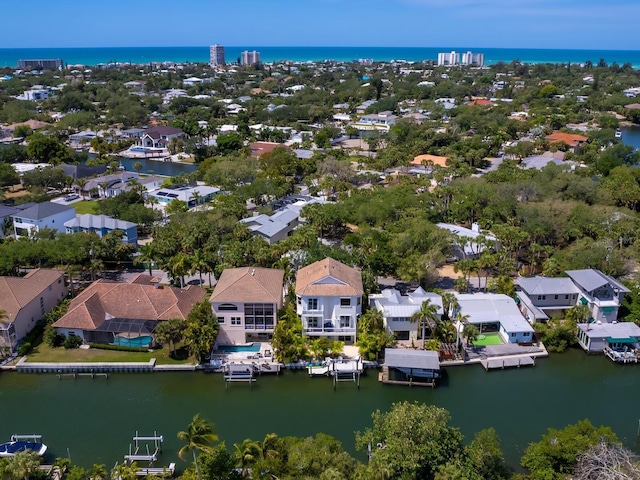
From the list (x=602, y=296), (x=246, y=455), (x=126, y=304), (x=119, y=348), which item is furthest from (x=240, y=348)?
(x=602, y=296)

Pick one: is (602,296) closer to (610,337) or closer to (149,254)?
(610,337)

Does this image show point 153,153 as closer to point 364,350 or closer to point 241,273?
point 241,273

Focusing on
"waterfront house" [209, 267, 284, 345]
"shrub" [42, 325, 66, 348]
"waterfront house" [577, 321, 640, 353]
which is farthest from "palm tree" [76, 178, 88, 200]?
"waterfront house" [577, 321, 640, 353]

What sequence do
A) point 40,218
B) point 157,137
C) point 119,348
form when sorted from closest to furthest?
point 119,348 < point 40,218 < point 157,137

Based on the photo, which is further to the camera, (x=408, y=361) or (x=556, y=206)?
(x=556, y=206)

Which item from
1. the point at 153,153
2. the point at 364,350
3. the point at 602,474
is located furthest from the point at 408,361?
the point at 153,153

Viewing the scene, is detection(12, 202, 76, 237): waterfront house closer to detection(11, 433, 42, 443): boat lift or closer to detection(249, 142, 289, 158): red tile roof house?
detection(11, 433, 42, 443): boat lift

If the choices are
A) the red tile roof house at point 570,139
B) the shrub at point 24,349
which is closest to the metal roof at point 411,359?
the shrub at point 24,349
